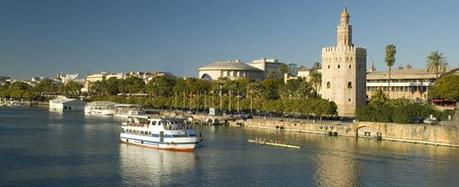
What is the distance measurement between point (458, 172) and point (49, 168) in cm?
2916

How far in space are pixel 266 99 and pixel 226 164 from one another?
58555 millimetres

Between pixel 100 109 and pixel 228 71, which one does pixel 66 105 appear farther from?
pixel 228 71

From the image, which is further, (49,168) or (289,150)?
(289,150)

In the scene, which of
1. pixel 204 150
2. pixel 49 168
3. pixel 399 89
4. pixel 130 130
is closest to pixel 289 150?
pixel 204 150

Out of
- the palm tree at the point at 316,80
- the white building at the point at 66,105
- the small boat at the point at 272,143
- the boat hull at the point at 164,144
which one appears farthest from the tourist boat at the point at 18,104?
the small boat at the point at 272,143

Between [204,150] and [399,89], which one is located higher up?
[399,89]

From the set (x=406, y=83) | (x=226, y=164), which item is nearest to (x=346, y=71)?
(x=406, y=83)

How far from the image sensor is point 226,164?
48.0m

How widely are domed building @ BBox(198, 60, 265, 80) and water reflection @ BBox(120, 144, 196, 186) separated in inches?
5228

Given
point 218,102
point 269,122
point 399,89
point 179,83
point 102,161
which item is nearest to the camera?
point 102,161

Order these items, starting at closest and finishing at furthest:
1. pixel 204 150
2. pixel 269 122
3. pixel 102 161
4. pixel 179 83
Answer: pixel 102 161
pixel 204 150
pixel 269 122
pixel 179 83

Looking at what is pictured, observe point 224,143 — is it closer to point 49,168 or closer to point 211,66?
point 49,168

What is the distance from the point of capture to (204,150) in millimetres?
56844

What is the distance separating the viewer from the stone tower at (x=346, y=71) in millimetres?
88500
